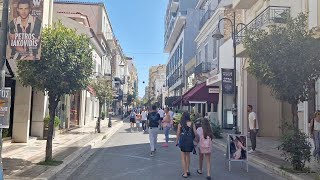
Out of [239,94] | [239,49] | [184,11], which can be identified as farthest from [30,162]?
[184,11]

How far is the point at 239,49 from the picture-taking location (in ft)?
65.2

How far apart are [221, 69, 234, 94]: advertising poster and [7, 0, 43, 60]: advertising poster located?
13.1 m

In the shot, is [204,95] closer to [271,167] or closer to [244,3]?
[244,3]

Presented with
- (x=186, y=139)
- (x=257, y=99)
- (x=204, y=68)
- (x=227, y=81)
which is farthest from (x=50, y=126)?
(x=204, y=68)

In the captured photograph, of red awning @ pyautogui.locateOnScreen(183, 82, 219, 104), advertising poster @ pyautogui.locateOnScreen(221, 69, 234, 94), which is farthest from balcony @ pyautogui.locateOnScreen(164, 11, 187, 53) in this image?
advertising poster @ pyautogui.locateOnScreen(221, 69, 234, 94)

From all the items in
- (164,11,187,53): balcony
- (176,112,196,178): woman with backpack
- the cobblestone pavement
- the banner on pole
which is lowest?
the cobblestone pavement

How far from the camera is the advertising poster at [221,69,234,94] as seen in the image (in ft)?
66.6

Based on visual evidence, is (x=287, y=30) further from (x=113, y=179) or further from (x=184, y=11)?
(x=184, y=11)

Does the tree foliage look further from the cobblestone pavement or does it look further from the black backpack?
the black backpack

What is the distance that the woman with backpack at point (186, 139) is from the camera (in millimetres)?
9320

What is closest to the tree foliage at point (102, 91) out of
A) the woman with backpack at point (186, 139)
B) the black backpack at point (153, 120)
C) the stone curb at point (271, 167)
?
the black backpack at point (153, 120)

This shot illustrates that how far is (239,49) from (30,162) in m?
12.8

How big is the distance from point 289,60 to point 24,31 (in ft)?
21.5

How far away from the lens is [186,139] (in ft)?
30.7
